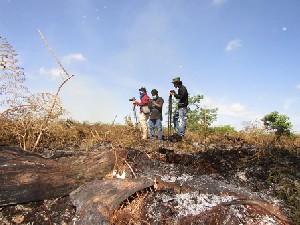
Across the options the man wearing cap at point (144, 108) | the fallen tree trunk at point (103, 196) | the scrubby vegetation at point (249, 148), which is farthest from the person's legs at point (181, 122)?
the fallen tree trunk at point (103, 196)

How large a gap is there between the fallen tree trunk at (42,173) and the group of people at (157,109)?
260 inches

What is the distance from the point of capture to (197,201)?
4094 mm

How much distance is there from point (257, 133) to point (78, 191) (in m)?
8.23

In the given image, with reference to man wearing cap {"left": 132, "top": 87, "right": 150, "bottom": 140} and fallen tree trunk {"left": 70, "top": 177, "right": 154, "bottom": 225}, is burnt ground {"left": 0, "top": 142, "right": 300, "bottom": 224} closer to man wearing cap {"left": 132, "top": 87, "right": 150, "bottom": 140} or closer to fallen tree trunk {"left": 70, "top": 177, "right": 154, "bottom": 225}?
fallen tree trunk {"left": 70, "top": 177, "right": 154, "bottom": 225}

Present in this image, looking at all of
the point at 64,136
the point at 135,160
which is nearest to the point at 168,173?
the point at 135,160

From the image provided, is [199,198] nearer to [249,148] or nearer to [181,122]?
[249,148]

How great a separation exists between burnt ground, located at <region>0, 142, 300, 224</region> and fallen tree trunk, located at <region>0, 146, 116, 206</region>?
140 mm

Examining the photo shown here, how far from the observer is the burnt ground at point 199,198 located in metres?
3.81

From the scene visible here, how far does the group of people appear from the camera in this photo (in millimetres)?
11523

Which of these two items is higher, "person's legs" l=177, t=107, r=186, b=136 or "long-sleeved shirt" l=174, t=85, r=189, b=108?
"long-sleeved shirt" l=174, t=85, r=189, b=108

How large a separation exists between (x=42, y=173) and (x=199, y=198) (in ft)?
7.26

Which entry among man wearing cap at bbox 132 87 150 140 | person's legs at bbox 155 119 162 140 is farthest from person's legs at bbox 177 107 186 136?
man wearing cap at bbox 132 87 150 140

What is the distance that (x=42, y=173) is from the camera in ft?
15.0

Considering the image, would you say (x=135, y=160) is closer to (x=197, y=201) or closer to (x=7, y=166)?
(x=197, y=201)
